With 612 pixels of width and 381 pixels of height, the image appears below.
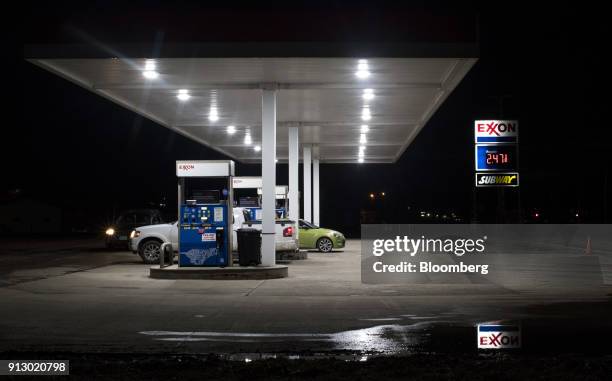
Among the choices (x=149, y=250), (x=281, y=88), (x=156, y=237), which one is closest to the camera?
(x=281, y=88)

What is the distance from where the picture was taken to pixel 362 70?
706 inches

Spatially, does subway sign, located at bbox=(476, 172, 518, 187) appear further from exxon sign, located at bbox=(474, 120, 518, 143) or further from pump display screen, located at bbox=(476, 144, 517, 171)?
exxon sign, located at bbox=(474, 120, 518, 143)

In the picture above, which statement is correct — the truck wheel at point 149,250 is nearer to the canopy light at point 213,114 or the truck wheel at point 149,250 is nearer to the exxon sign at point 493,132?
the canopy light at point 213,114

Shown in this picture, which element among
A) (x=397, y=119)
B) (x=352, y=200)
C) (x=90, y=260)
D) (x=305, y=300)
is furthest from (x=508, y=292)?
(x=352, y=200)

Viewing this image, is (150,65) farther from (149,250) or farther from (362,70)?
Answer: (149,250)

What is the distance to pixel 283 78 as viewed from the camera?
62.0 ft

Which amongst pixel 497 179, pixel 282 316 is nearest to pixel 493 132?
pixel 497 179

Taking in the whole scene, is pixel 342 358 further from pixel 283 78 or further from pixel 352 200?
pixel 352 200

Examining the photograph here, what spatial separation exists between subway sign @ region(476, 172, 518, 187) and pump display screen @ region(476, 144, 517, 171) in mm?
184

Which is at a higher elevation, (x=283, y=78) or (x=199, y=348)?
(x=283, y=78)

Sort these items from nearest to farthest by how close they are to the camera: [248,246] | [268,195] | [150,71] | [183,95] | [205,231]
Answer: [150,71] < [205,231] < [248,246] < [268,195] < [183,95]

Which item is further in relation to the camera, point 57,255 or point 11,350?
point 57,255

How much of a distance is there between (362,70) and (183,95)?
651 cm

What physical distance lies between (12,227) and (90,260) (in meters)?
64.2
